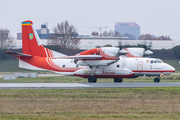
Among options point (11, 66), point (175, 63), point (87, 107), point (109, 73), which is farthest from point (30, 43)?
point (175, 63)

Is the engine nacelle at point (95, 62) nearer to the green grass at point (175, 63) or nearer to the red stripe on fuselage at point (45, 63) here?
the red stripe on fuselage at point (45, 63)

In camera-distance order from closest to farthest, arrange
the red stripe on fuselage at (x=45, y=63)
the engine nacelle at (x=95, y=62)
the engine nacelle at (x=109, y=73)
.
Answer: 1. the engine nacelle at (x=95, y=62)
2. the engine nacelle at (x=109, y=73)
3. the red stripe on fuselage at (x=45, y=63)

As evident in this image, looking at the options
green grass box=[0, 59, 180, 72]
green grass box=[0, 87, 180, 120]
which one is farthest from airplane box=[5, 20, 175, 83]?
green grass box=[0, 59, 180, 72]

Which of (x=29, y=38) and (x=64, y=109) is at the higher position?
(x=29, y=38)

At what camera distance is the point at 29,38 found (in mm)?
36250

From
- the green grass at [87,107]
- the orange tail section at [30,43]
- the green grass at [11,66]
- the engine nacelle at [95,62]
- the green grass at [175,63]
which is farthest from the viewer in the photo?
the green grass at [175,63]

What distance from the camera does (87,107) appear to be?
15.4m

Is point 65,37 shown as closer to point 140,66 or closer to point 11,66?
point 11,66

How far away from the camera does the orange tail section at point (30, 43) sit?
35.8 metres

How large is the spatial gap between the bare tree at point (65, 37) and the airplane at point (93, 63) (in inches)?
1857

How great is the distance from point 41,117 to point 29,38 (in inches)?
967

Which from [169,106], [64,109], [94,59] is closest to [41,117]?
[64,109]

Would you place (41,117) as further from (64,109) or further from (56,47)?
(56,47)

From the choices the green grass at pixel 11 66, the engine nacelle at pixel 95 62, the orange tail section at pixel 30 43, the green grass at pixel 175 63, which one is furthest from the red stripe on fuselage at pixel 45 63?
the green grass at pixel 175 63
